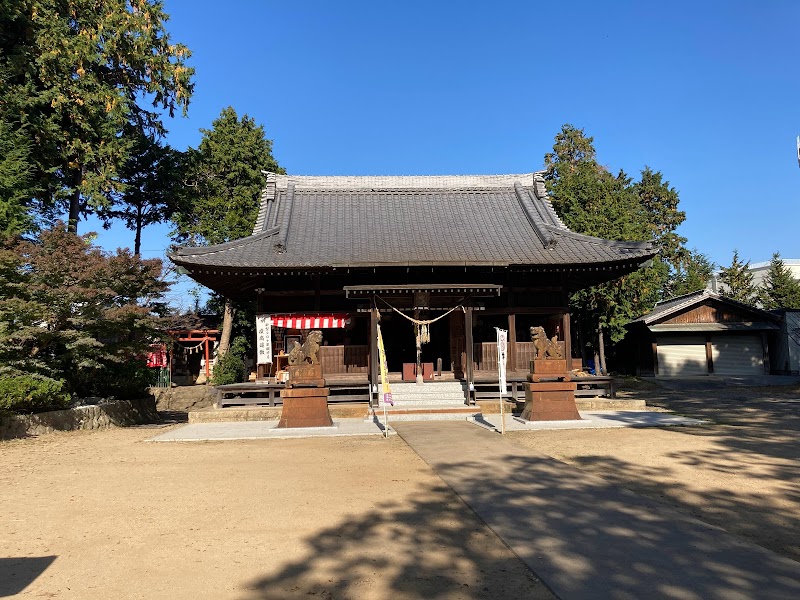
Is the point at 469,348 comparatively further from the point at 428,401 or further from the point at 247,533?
the point at 247,533

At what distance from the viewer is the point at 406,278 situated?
16.6 metres

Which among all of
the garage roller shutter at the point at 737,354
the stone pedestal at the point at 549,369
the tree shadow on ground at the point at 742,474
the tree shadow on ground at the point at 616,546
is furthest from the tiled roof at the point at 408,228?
the garage roller shutter at the point at 737,354

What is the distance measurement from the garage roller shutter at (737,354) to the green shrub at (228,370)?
2661 cm

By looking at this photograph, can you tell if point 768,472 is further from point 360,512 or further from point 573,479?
point 360,512

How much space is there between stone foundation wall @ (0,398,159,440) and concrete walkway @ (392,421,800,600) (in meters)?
10.1

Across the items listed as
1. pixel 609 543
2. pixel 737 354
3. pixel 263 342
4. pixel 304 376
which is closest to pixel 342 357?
pixel 263 342

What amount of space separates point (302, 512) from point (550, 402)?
337 inches

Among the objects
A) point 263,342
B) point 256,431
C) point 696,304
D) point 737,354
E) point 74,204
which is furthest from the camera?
point 696,304

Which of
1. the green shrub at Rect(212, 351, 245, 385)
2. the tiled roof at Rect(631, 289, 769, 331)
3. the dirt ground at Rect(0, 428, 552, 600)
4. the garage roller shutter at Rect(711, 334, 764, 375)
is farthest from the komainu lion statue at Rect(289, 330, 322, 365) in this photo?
the garage roller shutter at Rect(711, 334, 764, 375)

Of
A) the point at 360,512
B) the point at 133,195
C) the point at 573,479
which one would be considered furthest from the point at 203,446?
the point at 133,195

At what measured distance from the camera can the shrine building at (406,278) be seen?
15.6 meters

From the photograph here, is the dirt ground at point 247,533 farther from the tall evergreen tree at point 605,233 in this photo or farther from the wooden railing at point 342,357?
the tall evergreen tree at point 605,233

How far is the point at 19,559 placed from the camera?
4332mm

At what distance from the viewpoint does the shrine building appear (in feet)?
51.3
